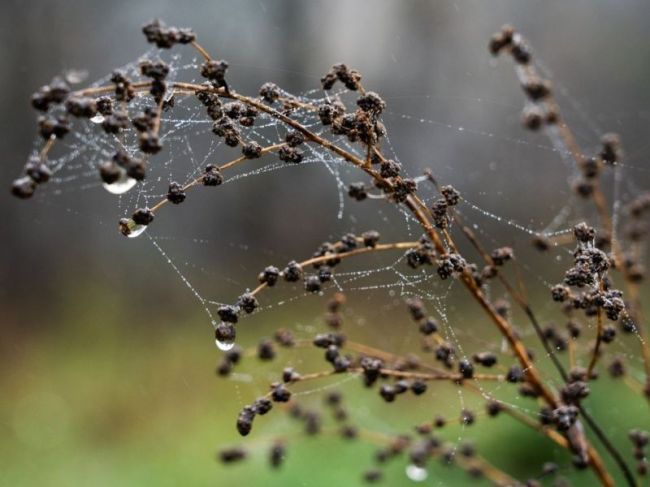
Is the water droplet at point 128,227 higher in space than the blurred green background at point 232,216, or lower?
lower

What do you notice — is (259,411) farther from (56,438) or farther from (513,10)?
(513,10)

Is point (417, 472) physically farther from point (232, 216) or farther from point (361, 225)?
point (232, 216)

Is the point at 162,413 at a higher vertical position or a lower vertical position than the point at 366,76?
lower

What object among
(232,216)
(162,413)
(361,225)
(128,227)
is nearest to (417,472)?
(128,227)

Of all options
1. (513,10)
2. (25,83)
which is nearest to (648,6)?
(513,10)

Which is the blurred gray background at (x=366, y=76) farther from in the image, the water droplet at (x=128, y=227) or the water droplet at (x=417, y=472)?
the water droplet at (x=128, y=227)

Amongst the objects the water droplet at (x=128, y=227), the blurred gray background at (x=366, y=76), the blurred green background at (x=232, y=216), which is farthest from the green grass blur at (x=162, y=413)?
the water droplet at (x=128, y=227)
